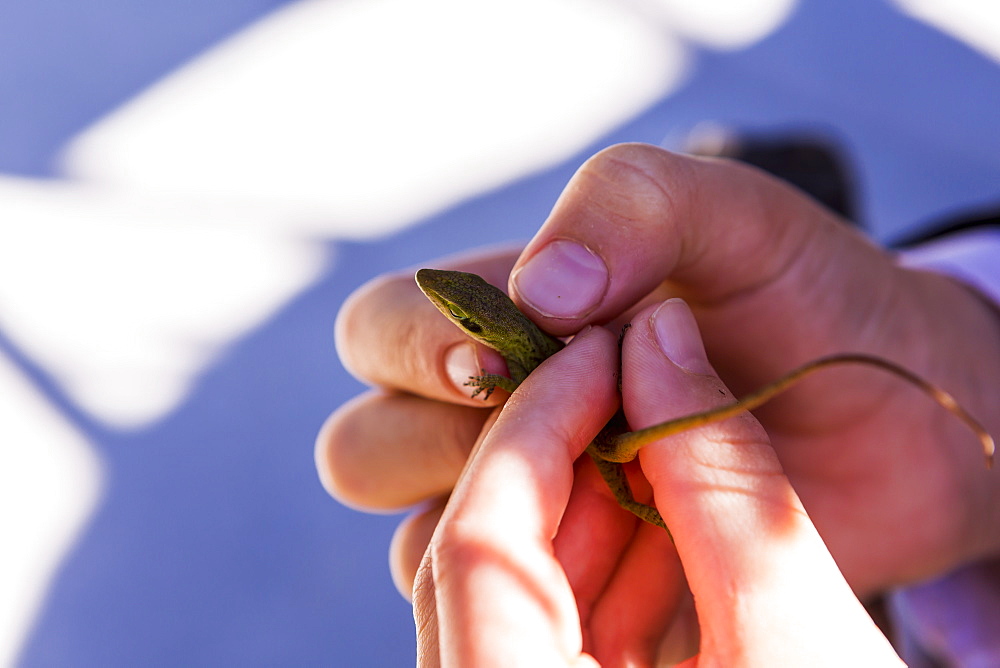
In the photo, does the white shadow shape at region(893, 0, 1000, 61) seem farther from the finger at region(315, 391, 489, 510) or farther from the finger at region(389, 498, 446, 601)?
the finger at region(389, 498, 446, 601)

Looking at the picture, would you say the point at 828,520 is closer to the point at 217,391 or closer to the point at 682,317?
the point at 682,317

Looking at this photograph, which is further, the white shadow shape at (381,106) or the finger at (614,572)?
the white shadow shape at (381,106)

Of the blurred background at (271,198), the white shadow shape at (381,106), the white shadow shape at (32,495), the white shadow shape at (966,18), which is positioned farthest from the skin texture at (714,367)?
the white shadow shape at (966,18)

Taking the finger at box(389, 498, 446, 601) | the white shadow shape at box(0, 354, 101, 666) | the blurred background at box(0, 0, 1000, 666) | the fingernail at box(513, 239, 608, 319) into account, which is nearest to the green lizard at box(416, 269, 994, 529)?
the fingernail at box(513, 239, 608, 319)

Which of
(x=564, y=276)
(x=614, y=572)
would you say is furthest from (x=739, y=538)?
(x=564, y=276)

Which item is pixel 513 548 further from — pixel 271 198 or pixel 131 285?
pixel 271 198

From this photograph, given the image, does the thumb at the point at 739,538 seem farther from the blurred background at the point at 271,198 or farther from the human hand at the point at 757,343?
the blurred background at the point at 271,198
